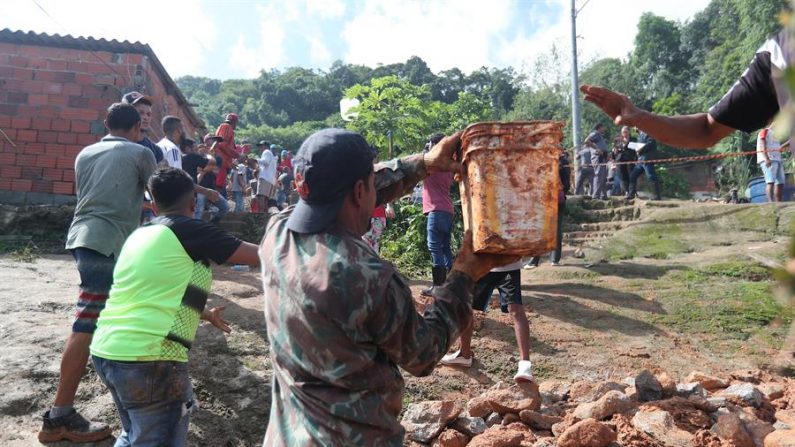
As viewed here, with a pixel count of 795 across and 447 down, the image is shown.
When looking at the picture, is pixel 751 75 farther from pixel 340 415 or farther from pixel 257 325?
pixel 257 325

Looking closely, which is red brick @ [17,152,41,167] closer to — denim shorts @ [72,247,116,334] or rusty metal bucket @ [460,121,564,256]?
denim shorts @ [72,247,116,334]

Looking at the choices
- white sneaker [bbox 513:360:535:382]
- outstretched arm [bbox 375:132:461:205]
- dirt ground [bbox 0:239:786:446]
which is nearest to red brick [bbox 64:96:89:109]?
dirt ground [bbox 0:239:786:446]

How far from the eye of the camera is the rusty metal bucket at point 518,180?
2014 millimetres

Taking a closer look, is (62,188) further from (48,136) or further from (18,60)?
(18,60)

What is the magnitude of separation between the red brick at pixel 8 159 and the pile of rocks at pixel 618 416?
26.9ft

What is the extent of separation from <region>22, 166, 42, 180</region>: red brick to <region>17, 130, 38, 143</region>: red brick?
0.87 feet

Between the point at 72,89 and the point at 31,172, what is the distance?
1.39 metres

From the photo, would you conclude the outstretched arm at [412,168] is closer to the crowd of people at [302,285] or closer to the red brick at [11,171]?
the crowd of people at [302,285]

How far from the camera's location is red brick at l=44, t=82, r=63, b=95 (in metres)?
9.29

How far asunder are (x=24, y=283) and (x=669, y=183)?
1935cm

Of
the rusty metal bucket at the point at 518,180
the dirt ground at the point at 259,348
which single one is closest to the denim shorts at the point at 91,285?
the dirt ground at the point at 259,348

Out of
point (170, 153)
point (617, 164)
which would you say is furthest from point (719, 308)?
point (617, 164)

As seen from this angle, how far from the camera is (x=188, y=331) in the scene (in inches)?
106

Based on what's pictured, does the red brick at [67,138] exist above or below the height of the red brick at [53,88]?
below
